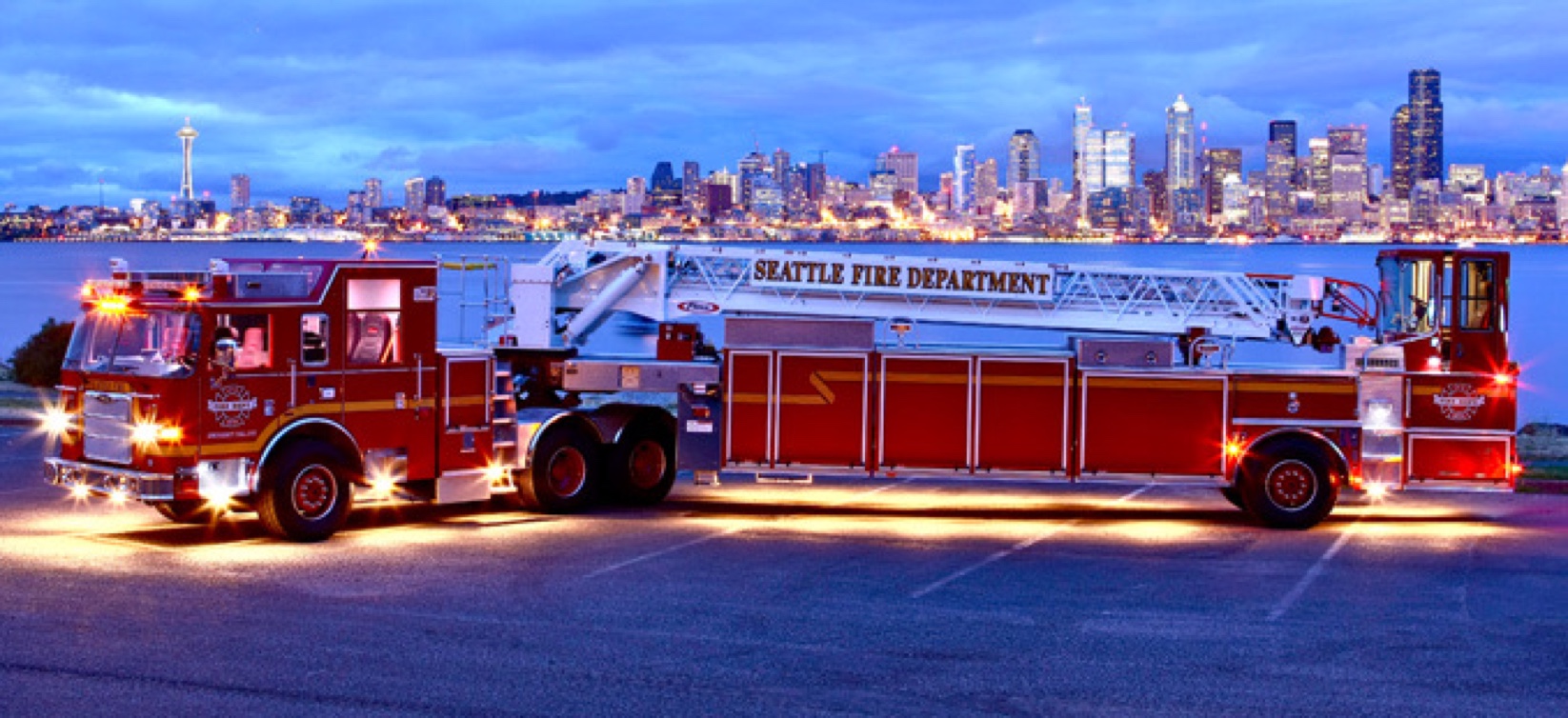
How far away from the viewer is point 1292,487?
19.2 m

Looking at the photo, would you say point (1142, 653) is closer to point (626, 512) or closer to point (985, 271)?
point (626, 512)

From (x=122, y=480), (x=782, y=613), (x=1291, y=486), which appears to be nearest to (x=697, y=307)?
(x=1291, y=486)

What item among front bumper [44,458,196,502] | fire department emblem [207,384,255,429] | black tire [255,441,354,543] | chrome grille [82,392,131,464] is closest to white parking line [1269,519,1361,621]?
black tire [255,441,354,543]

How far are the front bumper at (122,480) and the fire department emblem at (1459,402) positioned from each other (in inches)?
528

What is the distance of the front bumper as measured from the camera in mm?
16125

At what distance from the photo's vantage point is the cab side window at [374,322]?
58.0 ft

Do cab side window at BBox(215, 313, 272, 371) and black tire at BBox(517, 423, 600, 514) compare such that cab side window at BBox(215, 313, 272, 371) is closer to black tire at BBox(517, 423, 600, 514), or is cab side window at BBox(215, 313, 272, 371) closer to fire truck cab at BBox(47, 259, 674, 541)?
fire truck cab at BBox(47, 259, 674, 541)

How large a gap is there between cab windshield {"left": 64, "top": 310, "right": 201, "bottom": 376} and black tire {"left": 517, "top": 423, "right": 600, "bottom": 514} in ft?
14.3

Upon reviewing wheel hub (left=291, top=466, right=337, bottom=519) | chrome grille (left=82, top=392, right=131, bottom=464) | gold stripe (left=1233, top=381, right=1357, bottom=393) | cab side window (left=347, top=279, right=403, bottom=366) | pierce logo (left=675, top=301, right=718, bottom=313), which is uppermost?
pierce logo (left=675, top=301, right=718, bottom=313)

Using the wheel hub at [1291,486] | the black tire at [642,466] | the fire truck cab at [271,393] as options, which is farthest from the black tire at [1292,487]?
the fire truck cab at [271,393]

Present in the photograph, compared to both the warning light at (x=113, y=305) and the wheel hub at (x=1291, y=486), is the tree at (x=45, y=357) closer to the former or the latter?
the warning light at (x=113, y=305)

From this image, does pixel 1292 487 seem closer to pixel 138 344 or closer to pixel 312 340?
pixel 312 340

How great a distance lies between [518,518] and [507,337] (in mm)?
2543

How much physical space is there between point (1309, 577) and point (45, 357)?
31.5 m
